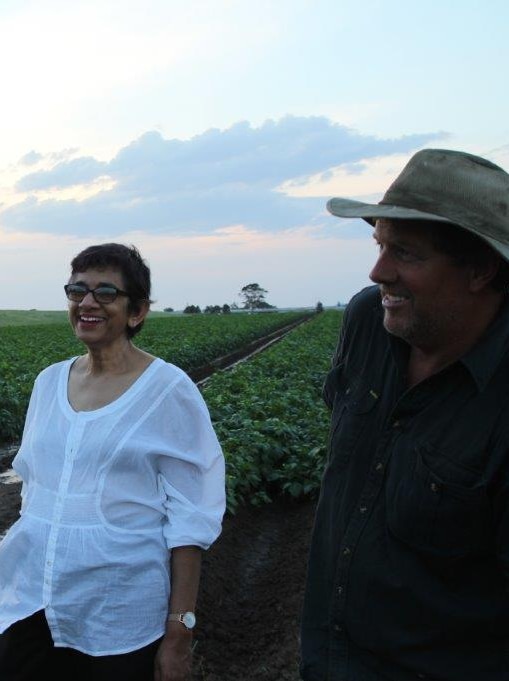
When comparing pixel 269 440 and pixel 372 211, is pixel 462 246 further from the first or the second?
pixel 269 440

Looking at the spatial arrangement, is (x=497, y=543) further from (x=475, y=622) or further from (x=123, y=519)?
(x=123, y=519)

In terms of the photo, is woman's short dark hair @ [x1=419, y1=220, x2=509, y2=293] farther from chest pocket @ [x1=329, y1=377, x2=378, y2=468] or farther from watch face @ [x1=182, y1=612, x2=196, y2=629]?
watch face @ [x1=182, y1=612, x2=196, y2=629]

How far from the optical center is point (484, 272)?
1678 mm

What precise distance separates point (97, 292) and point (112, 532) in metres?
0.81

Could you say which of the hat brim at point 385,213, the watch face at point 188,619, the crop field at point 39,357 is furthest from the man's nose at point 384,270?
the crop field at point 39,357

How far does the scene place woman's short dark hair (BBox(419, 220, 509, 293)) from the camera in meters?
1.67

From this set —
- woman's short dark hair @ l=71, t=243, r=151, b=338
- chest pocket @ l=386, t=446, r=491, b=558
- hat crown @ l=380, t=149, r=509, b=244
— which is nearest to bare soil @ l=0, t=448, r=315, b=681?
woman's short dark hair @ l=71, t=243, r=151, b=338

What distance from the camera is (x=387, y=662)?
1.75 m

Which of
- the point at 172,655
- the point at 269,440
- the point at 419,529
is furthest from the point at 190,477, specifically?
the point at 269,440

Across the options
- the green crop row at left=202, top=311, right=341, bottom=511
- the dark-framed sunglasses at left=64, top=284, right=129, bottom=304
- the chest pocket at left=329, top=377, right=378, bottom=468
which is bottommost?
the green crop row at left=202, top=311, right=341, bottom=511

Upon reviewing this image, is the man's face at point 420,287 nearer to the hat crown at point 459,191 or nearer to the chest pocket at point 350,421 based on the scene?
the hat crown at point 459,191

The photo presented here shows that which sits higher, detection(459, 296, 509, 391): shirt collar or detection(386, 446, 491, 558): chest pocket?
detection(459, 296, 509, 391): shirt collar

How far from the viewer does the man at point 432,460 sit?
1600 millimetres

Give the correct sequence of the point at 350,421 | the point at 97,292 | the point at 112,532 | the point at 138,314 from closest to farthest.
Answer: the point at 350,421, the point at 112,532, the point at 97,292, the point at 138,314
